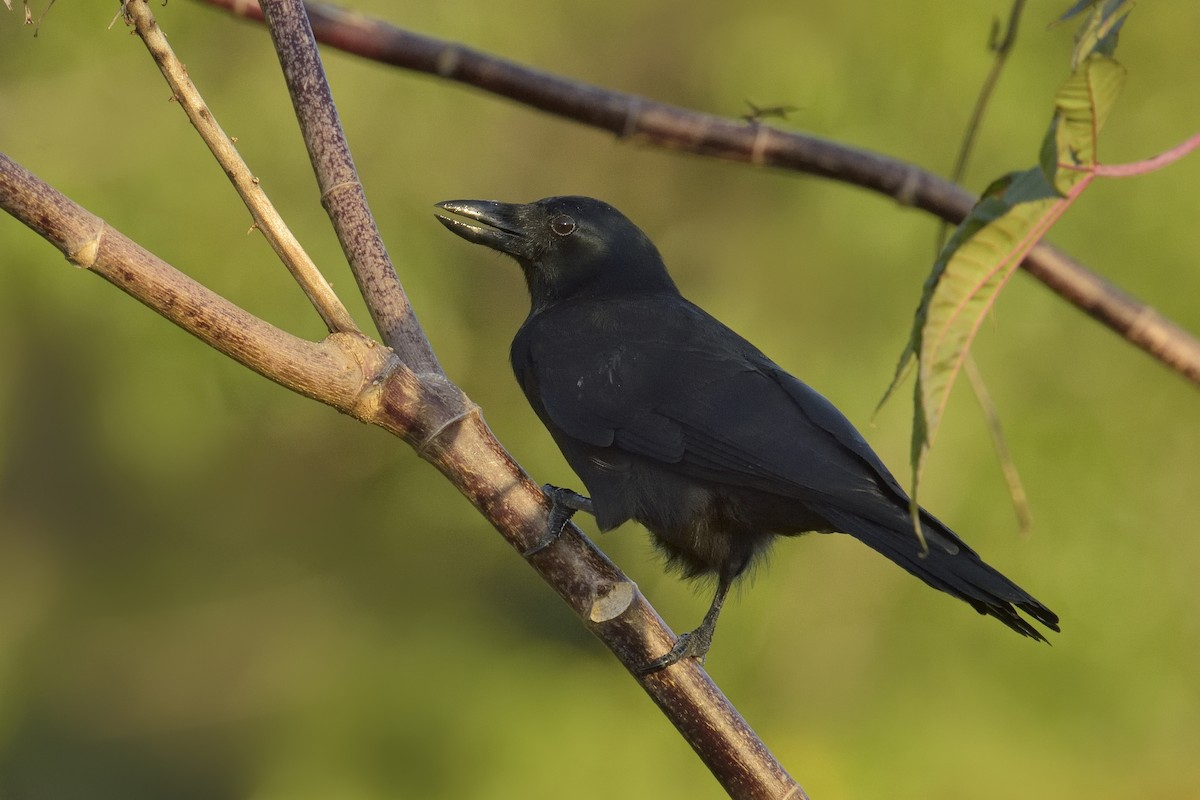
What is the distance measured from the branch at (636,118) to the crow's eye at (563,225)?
546mm

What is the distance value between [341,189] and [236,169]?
24 cm

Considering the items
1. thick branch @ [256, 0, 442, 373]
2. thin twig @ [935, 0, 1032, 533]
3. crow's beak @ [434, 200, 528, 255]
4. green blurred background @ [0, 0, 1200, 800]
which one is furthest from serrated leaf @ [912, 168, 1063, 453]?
green blurred background @ [0, 0, 1200, 800]

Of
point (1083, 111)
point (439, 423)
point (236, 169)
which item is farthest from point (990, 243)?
point (236, 169)

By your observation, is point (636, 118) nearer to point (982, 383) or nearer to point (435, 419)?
point (982, 383)

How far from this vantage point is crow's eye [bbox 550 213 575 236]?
3318 mm

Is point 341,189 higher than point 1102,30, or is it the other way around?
point 1102,30

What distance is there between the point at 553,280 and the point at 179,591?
134 inches

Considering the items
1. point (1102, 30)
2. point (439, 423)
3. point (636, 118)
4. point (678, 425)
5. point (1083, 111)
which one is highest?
point (636, 118)

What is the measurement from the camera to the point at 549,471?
4.96 m

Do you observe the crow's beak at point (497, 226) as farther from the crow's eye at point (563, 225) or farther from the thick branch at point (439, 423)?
the thick branch at point (439, 423)

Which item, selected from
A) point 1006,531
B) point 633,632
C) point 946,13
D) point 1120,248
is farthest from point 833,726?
point 633,632

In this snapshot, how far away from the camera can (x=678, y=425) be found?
2.78 m

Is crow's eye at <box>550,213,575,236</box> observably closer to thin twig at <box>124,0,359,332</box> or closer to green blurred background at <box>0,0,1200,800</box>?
green blurred background at <box>0,0,1200,800</box>

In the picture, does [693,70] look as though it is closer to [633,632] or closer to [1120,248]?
[1120,248]
